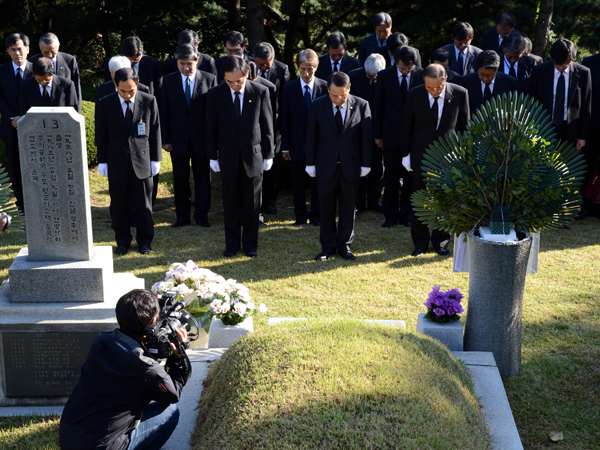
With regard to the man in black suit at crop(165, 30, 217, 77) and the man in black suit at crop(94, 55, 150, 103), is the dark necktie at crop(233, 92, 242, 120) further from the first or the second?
the man in black suit at crop(165, 30, 217, 77)

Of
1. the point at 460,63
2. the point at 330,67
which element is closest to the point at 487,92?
the point at 460,63

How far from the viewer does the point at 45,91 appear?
8.85 meters

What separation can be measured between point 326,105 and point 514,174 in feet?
9.41

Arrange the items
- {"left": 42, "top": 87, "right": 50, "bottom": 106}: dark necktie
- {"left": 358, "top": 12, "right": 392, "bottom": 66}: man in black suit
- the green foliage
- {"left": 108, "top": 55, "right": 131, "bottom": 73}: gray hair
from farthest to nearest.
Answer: {"left": 358, "top": 12, "right": 392, "bottom": 66}: man in black suit, {"left": 42, "top": 87, "right": 50, "bottom": 106}: dark necktie, {"left": 108, "top": 55, "right": 131, "bottom": 73}: gray hair, the green foliage

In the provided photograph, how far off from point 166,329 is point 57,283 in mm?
1289

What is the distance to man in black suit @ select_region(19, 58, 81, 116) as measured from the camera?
344 inches

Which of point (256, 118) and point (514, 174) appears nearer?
→ point (514, 174)

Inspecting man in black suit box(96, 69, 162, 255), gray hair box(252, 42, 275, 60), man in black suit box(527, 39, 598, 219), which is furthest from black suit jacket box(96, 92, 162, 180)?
man in black suit box(527, 39, 598, 219)

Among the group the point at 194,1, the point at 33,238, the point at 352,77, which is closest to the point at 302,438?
the point at 33,238

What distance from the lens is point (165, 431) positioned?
13.1ft

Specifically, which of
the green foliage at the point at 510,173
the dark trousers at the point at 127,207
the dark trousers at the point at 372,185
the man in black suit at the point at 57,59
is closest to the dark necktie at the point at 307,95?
the dark trousers at the point at 372,185

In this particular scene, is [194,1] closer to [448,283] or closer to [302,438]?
[448,283]

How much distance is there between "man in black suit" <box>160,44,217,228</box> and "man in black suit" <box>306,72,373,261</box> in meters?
1.90

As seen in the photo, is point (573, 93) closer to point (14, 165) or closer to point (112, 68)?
point (112, 68)
